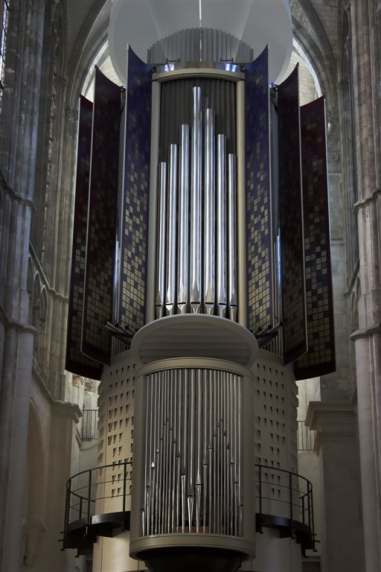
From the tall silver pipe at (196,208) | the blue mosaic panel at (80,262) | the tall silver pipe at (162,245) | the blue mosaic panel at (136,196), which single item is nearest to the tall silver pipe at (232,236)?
the tall silver pipe at (196,208)

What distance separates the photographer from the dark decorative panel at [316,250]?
24.2 metres

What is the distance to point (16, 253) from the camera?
2330cm

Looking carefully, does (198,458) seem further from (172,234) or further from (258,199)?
(258,199)

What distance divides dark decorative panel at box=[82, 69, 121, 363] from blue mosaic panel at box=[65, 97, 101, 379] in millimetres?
561

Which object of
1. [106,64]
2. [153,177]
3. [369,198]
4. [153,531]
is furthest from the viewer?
[106,64]

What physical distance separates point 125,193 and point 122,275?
78.3 inches

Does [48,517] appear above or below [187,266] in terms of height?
below

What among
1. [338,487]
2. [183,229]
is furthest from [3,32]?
[338,487]

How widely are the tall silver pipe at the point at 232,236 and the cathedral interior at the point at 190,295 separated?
0.05 metres

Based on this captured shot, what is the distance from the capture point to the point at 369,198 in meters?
23.7

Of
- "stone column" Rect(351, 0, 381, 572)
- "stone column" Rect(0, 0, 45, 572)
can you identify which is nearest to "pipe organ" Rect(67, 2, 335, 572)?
"stone column" Rect(351, 0, 381, 572)

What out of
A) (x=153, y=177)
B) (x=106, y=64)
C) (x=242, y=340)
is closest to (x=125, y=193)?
(x=153, y=177)

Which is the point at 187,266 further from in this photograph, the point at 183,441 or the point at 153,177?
the point at 183,441

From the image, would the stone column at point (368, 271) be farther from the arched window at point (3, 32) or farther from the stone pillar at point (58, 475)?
the stone pillar at point (58, 475)
